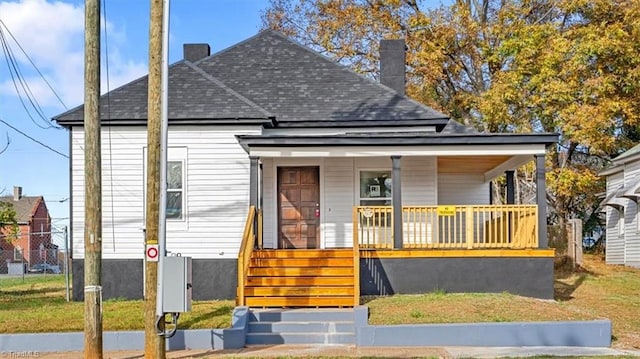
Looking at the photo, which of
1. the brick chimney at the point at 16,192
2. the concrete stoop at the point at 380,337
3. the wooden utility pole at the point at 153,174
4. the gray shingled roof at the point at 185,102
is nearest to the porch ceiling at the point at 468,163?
the gray shingled roof at the point at 185,102

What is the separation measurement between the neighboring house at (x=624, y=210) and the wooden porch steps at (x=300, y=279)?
13.4m

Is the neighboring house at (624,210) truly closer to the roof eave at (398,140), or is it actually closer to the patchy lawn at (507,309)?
the patchy lawn at (507,309)

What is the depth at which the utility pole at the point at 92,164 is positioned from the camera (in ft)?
28.3

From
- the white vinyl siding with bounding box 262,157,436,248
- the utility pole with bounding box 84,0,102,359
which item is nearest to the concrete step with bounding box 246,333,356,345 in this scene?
the utility pole with bounding box 84,0,102,359

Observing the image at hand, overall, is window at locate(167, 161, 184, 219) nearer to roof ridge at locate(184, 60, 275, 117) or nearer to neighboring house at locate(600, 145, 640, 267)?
roof ridge at locate(184, 60, 275, 117)

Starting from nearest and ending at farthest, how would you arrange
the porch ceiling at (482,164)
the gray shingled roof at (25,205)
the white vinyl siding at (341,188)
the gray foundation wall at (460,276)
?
the gray foundation wall at (460,276) → the porch ceiling at (482,164) → the white vinyl siding at (341,188) → the gray shingled roof at (25,205)

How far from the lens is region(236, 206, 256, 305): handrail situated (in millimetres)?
11891

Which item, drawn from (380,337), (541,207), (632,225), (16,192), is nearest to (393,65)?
(541,207)

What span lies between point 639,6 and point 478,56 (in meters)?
6.37

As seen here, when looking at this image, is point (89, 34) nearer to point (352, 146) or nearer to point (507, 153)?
point (352, 146)

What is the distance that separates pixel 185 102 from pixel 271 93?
2692mm

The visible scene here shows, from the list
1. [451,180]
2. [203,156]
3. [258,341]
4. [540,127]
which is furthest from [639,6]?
[258,341]

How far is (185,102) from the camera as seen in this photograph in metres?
15.1

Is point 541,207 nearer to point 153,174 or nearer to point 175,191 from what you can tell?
point 175,191
